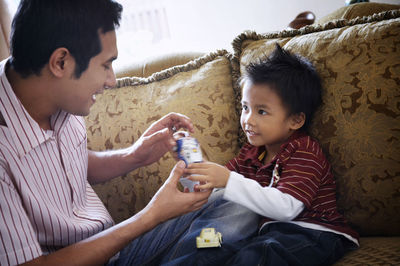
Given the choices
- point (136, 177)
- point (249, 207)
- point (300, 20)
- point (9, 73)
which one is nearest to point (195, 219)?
point (249, 207)

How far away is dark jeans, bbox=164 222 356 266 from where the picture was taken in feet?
3.04

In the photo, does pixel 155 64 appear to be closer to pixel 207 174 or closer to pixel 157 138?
pixel 157 138

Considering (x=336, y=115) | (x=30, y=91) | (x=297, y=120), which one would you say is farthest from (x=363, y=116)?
(x=30, y=91)

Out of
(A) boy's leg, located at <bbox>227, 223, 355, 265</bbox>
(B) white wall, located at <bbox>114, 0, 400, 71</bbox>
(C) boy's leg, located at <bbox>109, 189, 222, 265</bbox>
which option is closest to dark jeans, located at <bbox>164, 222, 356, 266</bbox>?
(A) boy's leg, located at <bbox>227, 223, 355, 265</bbox>

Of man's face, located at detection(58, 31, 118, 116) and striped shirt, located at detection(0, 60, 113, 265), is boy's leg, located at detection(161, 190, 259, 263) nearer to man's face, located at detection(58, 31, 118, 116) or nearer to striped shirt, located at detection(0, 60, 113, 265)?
striped shirt, located at detection(0, 60, 113, 265)

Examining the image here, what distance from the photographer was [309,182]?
104cm

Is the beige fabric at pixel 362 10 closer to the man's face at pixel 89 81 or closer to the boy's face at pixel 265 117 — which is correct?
the boy's face at pixel 265 117

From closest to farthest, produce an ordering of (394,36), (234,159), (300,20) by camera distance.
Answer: (394,36) < (234,159) < (300,20)

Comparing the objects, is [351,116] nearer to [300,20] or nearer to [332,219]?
[332,219]

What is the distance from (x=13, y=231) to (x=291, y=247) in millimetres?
747

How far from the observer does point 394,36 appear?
106 centimetres

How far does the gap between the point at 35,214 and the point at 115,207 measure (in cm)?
59

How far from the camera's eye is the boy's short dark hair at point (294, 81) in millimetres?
1155

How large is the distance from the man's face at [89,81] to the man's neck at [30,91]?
2.0 inches
